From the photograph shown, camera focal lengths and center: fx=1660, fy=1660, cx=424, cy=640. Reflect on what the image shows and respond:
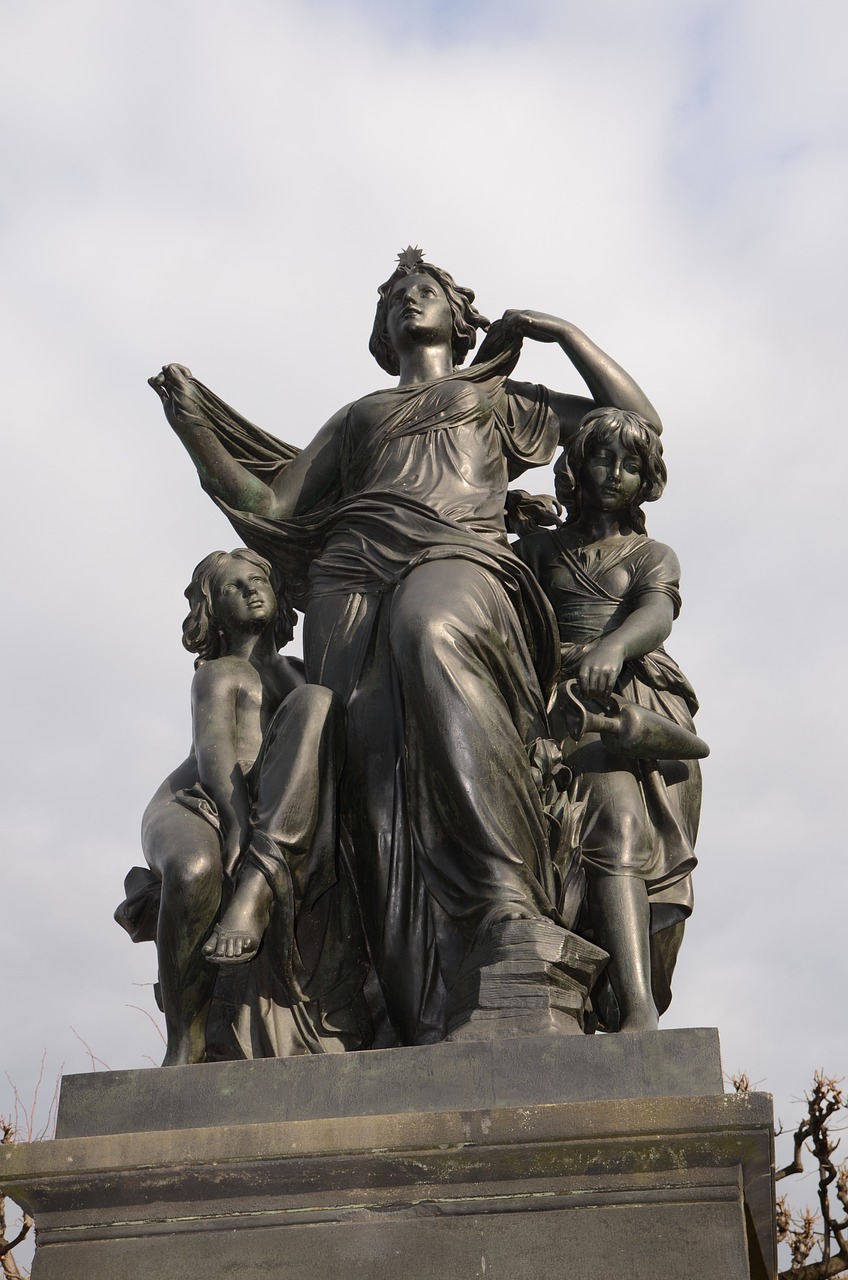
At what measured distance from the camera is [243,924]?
18.4 ft

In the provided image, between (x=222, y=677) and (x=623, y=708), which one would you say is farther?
(x=222, y=677)

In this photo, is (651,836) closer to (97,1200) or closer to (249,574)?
(249,574)

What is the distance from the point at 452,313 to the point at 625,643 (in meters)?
2.13

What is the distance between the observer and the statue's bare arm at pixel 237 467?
7.32 m

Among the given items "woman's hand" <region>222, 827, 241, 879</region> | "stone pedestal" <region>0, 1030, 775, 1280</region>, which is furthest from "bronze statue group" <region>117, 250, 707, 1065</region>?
"stone pedestal" <region>0, 1030, 775, 1280</region>

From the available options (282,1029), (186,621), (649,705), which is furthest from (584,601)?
(282,1029)

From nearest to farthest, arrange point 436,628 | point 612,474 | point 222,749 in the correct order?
point 436,628, point 222,749, point 612,474

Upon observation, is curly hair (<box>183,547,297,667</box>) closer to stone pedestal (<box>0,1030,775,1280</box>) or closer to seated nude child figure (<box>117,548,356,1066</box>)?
seated nude child figure (<box>117,548,356,1066</box>)

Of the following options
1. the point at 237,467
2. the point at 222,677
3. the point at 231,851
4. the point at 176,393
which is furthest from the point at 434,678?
the point at 176,393

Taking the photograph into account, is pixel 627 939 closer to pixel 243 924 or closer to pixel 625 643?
pixel 625 643

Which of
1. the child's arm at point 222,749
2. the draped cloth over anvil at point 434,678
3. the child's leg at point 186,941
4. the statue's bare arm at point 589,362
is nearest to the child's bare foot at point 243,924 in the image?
the child's leg at point 186,941

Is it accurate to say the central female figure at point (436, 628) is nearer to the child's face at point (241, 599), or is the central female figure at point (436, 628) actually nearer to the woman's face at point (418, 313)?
the woman's face at point (418, 313)

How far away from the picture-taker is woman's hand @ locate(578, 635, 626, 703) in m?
6.23

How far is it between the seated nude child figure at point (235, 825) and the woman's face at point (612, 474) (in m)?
1.52
